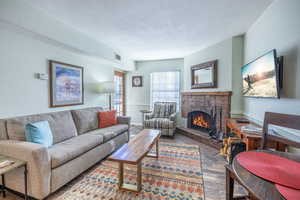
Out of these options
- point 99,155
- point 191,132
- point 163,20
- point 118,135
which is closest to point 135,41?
point 163,20

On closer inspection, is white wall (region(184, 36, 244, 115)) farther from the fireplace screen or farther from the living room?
the fireplace screen

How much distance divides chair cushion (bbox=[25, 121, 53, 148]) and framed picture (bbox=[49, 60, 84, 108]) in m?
0.72

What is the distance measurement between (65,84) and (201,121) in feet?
11.9

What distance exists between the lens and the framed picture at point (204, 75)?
3.59 metres

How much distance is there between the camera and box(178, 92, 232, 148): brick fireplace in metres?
3.35

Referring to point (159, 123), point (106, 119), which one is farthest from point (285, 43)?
point (106, 119)

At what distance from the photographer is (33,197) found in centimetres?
163

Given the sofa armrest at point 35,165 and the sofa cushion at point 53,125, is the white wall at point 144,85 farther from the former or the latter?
the sofa armrest at point 35,165

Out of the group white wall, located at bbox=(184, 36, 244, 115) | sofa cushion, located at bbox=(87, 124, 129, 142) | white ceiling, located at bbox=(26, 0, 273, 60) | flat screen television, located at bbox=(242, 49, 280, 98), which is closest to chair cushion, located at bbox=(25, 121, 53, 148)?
sofa cushion, located at bbox=(87, 124, 129, 142)

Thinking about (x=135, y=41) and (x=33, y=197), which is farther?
(x=135, y=41)

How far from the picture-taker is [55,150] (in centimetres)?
191

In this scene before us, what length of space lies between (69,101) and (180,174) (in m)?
2.62

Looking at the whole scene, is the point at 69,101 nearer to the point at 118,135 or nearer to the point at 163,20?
the point at 118,135

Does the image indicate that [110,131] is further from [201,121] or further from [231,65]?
[231,65]
